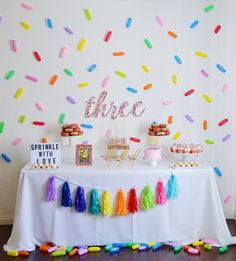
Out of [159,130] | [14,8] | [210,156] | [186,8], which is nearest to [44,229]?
[159,130]

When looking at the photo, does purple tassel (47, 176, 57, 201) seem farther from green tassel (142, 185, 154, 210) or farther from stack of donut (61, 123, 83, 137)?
green tassel (142, 185, 154, 210)

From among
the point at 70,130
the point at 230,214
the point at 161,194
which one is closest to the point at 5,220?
the point at 70,130

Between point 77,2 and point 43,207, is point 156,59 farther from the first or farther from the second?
point 43,207

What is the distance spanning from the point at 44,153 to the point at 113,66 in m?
1.01

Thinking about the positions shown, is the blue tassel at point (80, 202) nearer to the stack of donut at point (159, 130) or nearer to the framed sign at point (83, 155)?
the framed sign at point (83, 155)

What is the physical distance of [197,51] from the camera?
11.1 feet

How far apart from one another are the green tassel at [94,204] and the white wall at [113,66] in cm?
58

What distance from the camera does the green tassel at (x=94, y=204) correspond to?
287 centimetres

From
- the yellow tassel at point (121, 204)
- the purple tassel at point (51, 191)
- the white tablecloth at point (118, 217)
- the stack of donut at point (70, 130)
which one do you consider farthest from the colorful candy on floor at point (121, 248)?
the stack of donut at point (70, 130)

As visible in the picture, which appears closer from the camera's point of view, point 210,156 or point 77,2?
point 77,2

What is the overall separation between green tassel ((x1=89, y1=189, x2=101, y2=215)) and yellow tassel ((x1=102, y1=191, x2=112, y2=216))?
40 millimetres

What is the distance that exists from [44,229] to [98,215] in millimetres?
437

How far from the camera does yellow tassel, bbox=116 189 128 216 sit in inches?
113

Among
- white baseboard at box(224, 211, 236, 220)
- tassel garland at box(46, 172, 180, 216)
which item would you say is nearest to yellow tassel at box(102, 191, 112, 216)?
tassel garland at box(46, 172, 180, 216)
